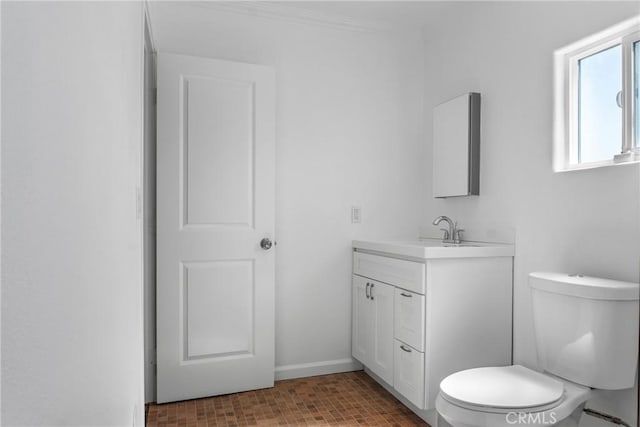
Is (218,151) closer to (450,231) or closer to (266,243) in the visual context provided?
(266,243)

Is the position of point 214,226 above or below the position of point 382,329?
above

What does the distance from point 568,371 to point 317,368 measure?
1597 mm

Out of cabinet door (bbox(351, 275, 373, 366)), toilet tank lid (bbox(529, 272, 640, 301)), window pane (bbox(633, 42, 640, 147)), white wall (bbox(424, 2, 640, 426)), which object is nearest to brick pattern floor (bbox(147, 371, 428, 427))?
cabinet door (bbox(351, 275, 373, 366))

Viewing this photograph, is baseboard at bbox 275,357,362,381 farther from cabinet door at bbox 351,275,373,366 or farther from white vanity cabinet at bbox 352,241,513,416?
white vanity cabinet at bbox 352,241,513,416

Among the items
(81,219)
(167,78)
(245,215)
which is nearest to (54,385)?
(81,219)

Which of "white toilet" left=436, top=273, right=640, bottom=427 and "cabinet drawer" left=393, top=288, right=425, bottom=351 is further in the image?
"cabinet drawer" left=393, top=288, right=425, bottom=351

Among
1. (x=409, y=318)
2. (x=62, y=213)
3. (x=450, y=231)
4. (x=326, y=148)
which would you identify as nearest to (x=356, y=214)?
(x=326, y=148)

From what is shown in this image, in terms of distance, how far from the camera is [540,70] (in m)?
2.10

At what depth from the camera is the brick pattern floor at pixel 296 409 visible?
2.19 m

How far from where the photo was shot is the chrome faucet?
2619 millimetres

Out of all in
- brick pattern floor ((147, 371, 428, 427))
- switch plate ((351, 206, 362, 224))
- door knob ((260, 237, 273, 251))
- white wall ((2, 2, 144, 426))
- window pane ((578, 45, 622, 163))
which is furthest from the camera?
switch plate ((351, 206, 362, 224))

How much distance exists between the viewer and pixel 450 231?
2.70 m

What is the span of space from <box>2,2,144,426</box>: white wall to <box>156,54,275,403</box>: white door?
130 cm

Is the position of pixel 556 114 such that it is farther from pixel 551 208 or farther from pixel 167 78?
pixel 167 78
